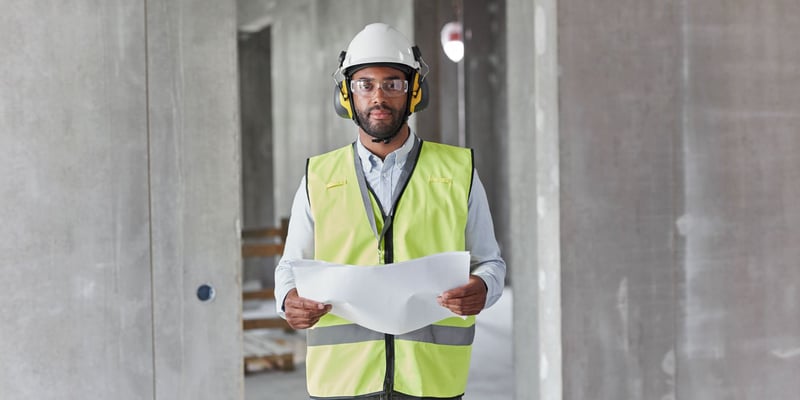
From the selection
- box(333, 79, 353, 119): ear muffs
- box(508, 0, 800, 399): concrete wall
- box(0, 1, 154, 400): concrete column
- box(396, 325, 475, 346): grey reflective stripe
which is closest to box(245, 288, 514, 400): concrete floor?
box(508, 0, 800, 399): concrete wall

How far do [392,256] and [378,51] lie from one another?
53 cm

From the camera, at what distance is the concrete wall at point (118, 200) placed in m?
3.12

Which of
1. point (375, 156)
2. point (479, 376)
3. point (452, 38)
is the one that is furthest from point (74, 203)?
point (452, 38)

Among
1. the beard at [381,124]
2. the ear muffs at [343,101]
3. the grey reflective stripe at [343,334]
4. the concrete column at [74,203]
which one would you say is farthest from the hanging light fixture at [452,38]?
the grey reflective stripe at [343,334]

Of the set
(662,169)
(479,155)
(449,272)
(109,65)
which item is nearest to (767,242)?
(662,169)

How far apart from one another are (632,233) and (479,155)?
23.7ft

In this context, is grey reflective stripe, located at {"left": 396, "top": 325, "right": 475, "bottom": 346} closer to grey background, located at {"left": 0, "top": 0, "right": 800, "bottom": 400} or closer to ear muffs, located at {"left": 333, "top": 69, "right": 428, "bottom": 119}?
ear muffs, located at {"left": 333, "top": 69, "right": 428, "bottom": 119}

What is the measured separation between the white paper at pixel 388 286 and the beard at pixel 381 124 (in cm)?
37

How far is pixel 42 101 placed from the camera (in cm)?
313

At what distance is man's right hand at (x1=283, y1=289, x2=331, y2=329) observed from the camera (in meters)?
1.95

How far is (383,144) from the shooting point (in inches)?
85.4

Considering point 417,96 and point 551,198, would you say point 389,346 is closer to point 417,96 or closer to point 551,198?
point 417,96

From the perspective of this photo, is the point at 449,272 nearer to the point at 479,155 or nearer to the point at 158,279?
the point at 158,279

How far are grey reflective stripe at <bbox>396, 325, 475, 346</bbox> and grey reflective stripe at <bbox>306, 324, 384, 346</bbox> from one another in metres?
0.07
